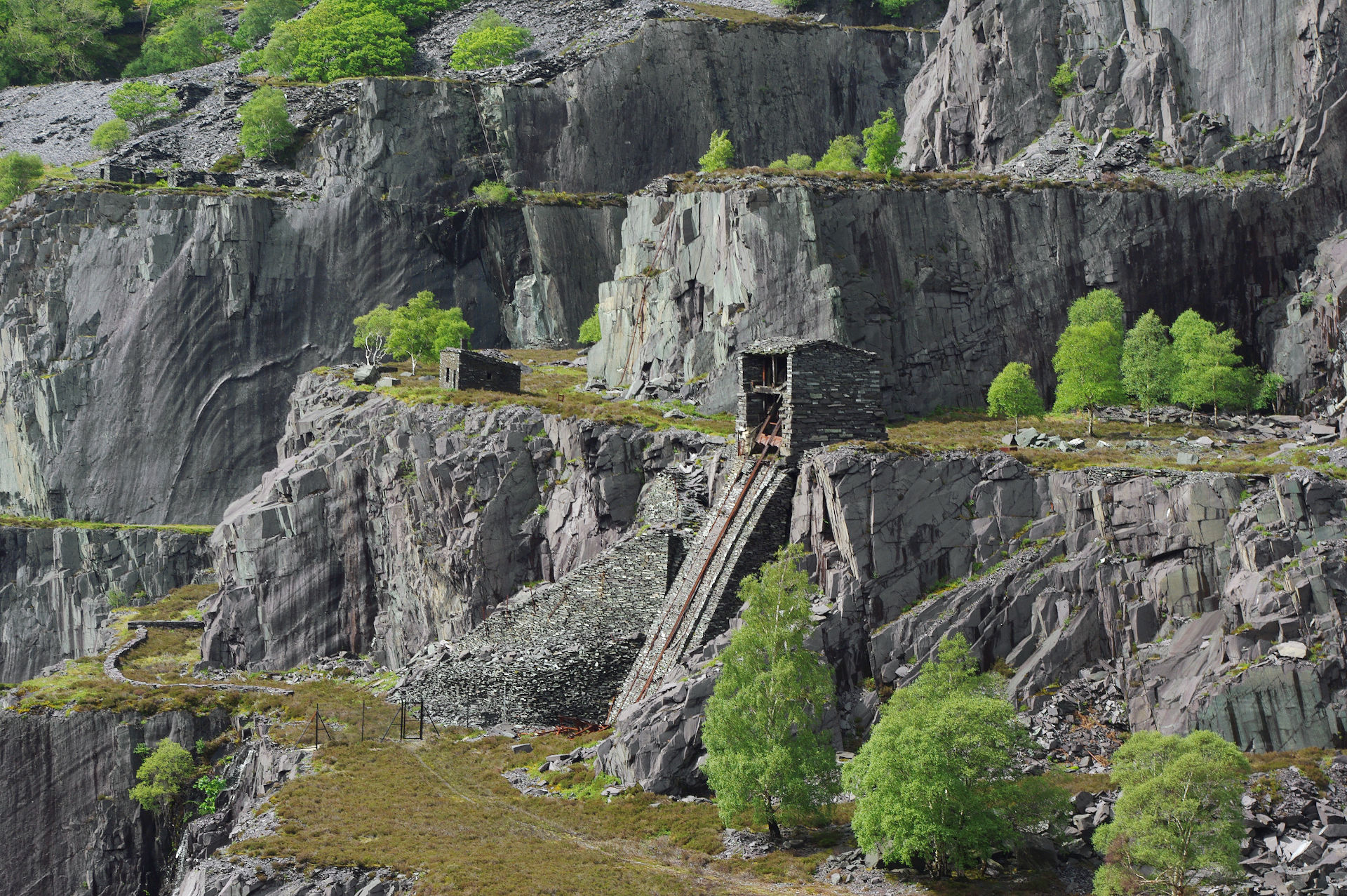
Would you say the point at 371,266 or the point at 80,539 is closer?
the point at 80,539

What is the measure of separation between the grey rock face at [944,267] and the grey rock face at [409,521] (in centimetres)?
1215

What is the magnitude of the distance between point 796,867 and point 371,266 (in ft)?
281

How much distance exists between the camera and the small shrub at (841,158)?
8544 centimetres

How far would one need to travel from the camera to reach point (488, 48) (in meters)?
136

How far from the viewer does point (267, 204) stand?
Answer: 368 feet

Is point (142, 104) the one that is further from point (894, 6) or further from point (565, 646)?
point (565, 646)

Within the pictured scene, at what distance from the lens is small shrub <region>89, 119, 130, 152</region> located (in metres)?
134

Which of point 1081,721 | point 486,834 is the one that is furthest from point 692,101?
point 486,834

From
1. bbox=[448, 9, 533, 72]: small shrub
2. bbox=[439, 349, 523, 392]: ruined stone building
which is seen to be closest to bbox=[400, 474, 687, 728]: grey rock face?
bbox=[439, 349, 523, 392]: ruined stone building

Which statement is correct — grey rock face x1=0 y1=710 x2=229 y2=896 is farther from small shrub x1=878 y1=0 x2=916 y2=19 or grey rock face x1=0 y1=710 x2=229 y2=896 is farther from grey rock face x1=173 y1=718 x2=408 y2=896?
small shrub x1=878 y1=0 x2=916 y2=19

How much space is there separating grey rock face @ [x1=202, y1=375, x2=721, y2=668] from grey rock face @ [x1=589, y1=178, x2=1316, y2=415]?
39.9 ft

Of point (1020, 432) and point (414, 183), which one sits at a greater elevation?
point (414, 183)

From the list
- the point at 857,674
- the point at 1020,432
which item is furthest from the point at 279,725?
the point at 1020,432

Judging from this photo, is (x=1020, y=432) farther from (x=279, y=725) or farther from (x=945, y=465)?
(x=279, y=725)
